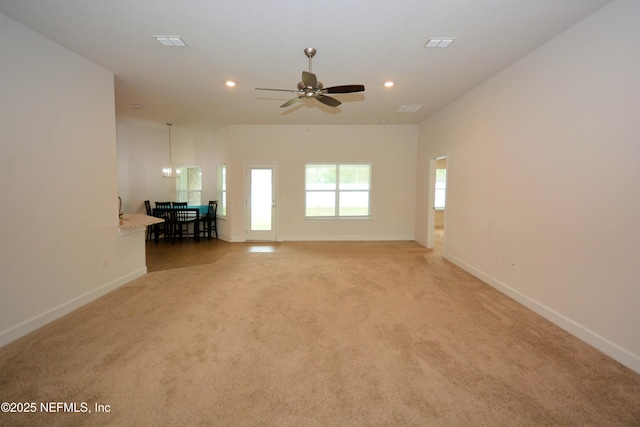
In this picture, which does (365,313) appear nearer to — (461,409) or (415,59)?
(461,409)

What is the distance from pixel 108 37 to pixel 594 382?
538cm

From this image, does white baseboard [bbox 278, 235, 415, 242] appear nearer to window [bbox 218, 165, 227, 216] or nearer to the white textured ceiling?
window [bbox 218, 165, 227, 216]

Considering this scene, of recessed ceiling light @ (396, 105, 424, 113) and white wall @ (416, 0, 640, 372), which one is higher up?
recessed ceiling light @ (396, 105, 424, 113)

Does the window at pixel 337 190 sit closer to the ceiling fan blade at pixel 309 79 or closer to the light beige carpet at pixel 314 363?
Result: the light beige carpet at pixel 314 363

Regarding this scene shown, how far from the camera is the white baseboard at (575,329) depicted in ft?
6.97

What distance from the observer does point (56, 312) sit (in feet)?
9.37

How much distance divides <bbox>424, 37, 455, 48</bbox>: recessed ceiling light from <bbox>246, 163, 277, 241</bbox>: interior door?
15.1 feet

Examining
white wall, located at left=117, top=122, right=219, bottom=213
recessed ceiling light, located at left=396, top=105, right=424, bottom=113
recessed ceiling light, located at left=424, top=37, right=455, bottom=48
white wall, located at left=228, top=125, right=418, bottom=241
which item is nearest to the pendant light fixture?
white wall, located at left=117, top=122, right=219, bottom=213

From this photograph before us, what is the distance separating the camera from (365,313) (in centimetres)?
302

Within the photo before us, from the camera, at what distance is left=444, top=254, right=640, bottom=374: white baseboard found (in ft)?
6.97

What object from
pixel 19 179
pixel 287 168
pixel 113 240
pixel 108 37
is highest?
pixel 108 37

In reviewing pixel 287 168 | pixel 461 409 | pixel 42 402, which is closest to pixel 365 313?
pixel 461 409

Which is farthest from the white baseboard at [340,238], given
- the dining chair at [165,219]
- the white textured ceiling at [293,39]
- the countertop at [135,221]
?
the white textured ceiling at [293,39]

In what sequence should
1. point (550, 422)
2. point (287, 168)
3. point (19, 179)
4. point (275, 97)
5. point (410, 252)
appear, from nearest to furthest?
point (550, 422) < point (19, 179) < point (275, 97) < point (410, 252) < point (287, 168)
